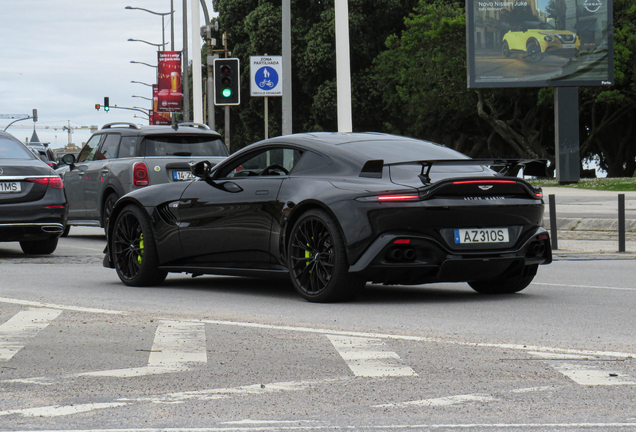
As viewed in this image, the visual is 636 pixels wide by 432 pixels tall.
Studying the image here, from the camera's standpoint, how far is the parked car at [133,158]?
15.8 meters

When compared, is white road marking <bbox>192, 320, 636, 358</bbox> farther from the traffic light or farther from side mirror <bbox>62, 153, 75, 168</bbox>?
the traffic light

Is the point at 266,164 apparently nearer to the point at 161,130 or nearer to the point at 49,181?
the point at 49,181

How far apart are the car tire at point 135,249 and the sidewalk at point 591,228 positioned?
6306mm

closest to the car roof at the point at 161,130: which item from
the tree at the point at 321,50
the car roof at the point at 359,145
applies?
the car roof at the point at 359,145

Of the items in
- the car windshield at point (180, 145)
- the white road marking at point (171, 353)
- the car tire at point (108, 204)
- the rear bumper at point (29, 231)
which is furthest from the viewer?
the car tire at point (108, 204)

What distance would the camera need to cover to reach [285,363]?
587 cm

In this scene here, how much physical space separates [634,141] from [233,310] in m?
49.8

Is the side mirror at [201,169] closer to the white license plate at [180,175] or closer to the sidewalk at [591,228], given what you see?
the white license plate at [180,175]

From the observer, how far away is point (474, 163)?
8.56 m

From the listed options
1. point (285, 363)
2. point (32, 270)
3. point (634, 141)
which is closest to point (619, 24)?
point (634, 141)

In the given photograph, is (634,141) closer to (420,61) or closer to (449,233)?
(420,61)

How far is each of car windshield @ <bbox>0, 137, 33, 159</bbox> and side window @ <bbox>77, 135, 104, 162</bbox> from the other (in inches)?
118

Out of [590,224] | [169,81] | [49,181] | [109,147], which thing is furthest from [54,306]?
[169,81]

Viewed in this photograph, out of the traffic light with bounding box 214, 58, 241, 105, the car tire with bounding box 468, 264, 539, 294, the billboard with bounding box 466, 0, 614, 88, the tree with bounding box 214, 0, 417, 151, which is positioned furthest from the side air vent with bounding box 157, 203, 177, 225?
the tree with bounding box 214, 0, 417, 151
